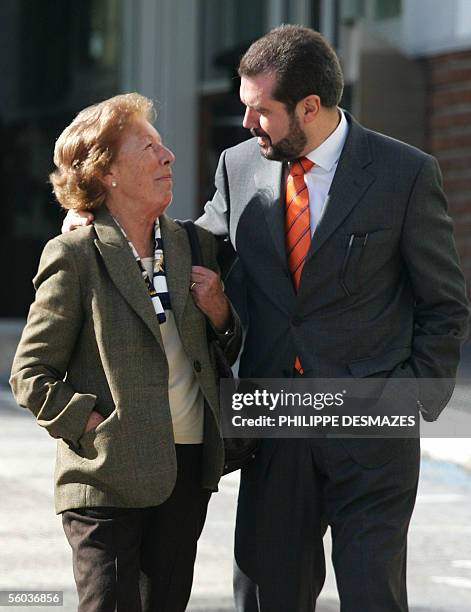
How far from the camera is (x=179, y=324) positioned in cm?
378

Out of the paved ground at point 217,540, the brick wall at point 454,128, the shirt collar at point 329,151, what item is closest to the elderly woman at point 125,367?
the shirt collar at point 329,151

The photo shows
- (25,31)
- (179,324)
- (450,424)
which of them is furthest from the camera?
(25,31)

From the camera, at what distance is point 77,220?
12.7 ft

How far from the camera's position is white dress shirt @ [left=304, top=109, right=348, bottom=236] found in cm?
398

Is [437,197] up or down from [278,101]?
down

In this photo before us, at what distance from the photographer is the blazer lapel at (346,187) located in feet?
12.8

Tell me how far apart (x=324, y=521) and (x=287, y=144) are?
113 centimetres

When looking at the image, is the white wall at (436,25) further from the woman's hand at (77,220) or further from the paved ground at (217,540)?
the woman's hand at (77,220)

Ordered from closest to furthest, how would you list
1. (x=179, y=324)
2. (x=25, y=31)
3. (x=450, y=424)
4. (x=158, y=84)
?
(x=179, y=324) < (x=450, y=424) < (x=158, y=84) < (x=25, y=31)

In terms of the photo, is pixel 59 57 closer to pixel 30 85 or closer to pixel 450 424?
pixel 30 85

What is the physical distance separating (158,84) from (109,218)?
506 inches

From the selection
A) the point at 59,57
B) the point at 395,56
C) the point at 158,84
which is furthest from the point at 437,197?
the point at 59,57

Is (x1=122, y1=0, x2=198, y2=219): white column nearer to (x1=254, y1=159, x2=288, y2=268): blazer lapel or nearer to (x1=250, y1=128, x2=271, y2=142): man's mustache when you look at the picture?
(x1=254, y1=159, x2=288, y2=268): blazer lapel

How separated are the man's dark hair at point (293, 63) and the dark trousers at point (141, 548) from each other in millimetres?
1068
